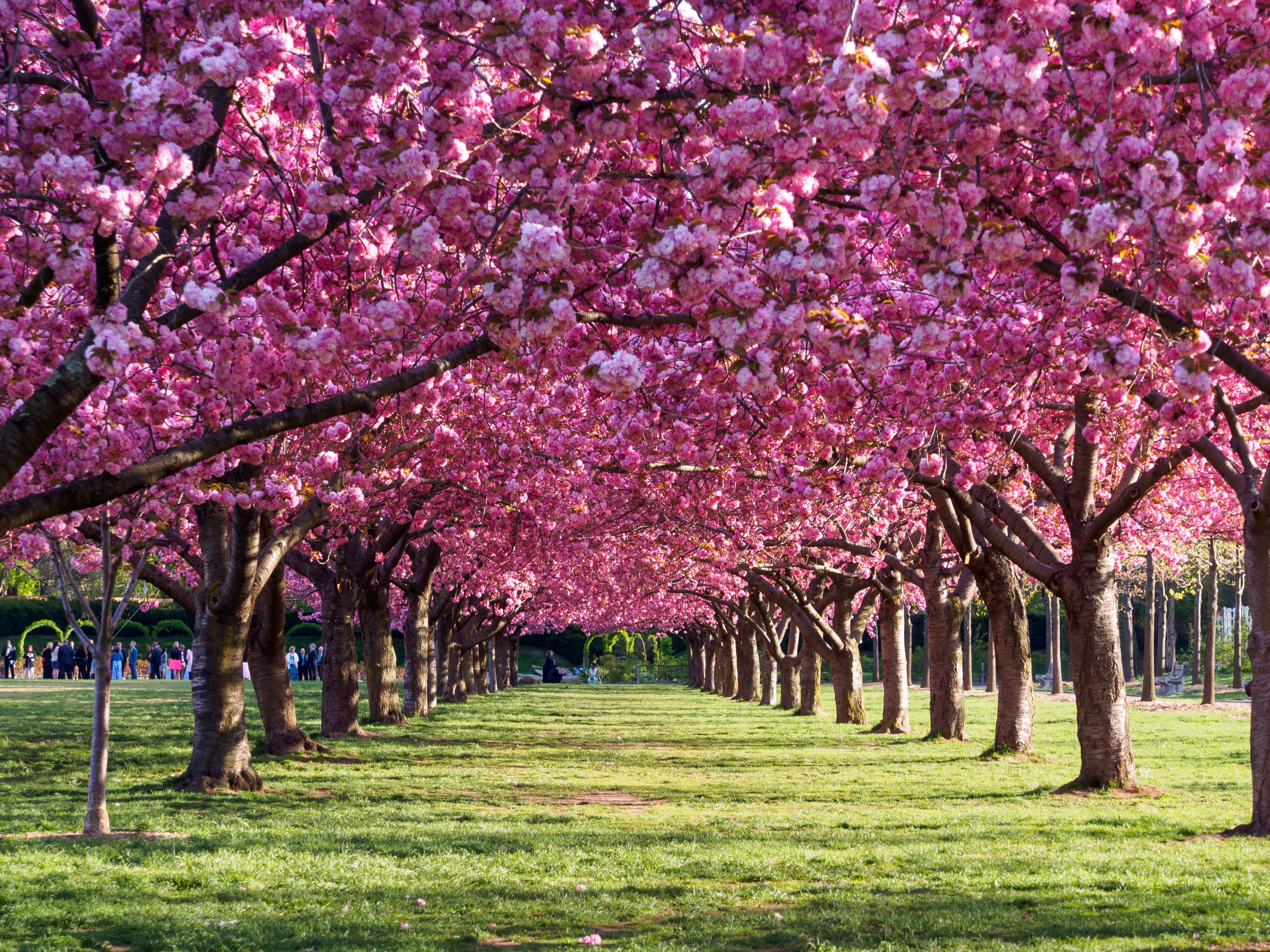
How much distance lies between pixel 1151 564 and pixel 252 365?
40.5m

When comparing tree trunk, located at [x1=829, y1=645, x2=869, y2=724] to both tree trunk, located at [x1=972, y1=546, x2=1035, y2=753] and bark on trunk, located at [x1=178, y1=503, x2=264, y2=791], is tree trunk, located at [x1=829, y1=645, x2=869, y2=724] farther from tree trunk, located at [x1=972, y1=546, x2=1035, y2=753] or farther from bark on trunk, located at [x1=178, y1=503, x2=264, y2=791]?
bark on trunk, located at [x1=178, y1=503, x2=264, y2=791]

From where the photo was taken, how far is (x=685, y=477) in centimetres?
1772

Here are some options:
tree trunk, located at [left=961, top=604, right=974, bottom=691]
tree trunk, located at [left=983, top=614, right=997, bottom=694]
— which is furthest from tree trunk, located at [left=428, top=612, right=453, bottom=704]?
tree trunk, located at [left=961, top=604, right=974, bottom=691]

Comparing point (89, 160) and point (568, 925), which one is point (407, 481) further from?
point (89, 160)

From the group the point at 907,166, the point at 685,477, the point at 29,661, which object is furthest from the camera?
the point at 29,661

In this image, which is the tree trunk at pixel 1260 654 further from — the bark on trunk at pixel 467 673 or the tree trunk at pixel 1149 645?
the bark on trunk at pixel 467 673

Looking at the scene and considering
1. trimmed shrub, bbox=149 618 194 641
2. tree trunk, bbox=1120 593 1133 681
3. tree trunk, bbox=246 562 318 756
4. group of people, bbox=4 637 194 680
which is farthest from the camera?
trimmed shrub, bbox=149 618 194 641

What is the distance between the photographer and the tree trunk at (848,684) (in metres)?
29.9

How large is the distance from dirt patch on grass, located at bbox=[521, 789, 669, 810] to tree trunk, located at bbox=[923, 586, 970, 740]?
28.3 feet

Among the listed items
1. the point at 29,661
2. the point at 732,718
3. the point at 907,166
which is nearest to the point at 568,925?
the point at 907,166

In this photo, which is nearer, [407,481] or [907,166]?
[907,166]

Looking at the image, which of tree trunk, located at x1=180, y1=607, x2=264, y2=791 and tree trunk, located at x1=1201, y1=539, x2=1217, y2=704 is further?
tree trunk, located at x1=1201, y1=539, x2=1217, y2=704

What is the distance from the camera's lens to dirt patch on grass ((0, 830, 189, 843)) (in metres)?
11.0

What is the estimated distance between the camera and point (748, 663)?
47.8 metres
